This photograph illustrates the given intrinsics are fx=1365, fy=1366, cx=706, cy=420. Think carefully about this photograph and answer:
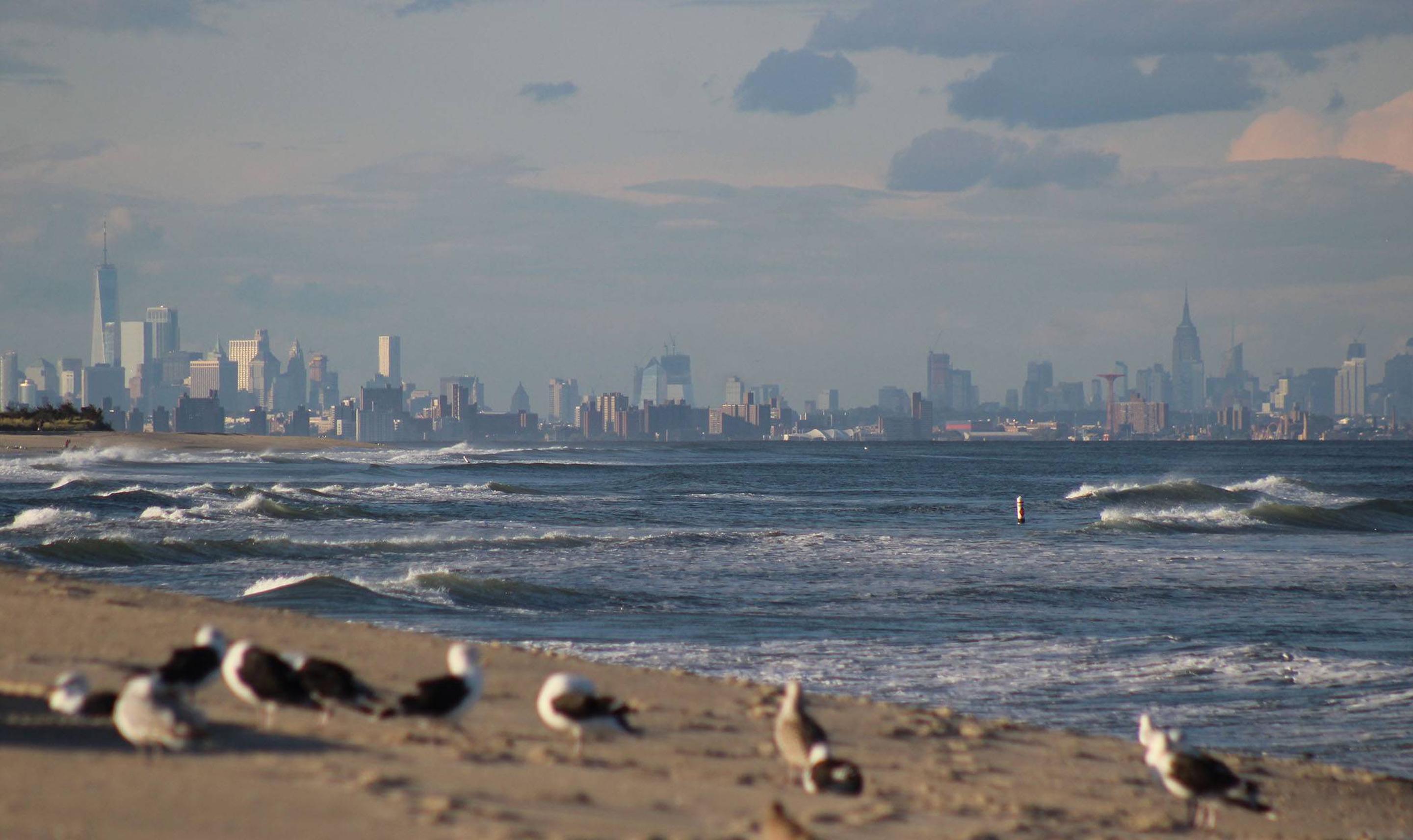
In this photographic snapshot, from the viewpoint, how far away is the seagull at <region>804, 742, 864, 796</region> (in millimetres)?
7039

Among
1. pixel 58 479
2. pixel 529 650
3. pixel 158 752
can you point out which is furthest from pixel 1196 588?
pixel 58 479

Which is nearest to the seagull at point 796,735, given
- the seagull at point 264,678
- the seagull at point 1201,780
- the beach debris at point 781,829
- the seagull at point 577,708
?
the seagull at point 577,708

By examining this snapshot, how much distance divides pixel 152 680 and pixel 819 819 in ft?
10.5

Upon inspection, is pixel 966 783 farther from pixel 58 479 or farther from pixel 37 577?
pixel 58 479

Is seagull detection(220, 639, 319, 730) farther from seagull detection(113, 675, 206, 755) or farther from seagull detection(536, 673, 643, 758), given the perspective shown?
seagull detection(536, 673, 643, 758)

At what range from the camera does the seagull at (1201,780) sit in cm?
756

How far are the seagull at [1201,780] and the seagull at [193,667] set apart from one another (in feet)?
17.1

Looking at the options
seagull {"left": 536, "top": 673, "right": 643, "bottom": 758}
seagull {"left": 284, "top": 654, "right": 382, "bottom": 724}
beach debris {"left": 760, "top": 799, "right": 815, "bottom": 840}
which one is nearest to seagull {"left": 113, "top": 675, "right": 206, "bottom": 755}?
seagull {"left": 284, "top": 654, "right": 382, "bottom": 724}

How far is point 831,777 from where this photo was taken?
7039mm

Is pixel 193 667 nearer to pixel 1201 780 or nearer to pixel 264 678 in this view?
pixel 264 678

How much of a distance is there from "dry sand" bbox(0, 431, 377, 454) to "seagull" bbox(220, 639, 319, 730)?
7957 cm

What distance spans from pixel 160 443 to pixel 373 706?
345 ft

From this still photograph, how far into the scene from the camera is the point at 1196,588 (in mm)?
21906

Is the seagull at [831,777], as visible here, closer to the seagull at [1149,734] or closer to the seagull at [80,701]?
the seagull at [1149,734]
